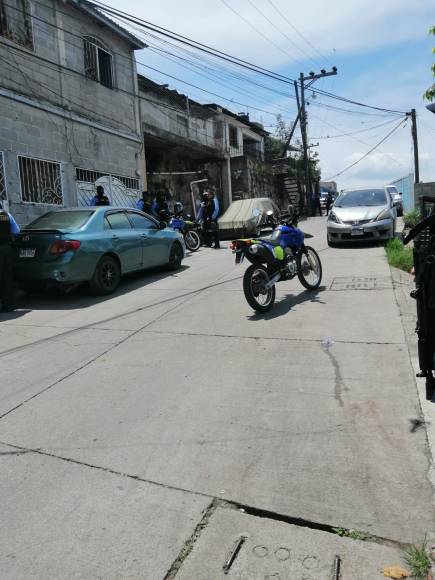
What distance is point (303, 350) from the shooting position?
5.38 metres

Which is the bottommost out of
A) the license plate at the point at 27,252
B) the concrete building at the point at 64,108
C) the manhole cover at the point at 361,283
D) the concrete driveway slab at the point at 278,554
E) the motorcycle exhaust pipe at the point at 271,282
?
the concrete driveway slab at the point at 278,554

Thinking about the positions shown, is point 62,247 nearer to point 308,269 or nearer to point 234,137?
point 308,269

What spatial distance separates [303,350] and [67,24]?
12232 millimetres

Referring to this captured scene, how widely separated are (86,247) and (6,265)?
1233mm

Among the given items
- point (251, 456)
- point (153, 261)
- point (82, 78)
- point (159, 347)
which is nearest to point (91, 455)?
point (251, 456)

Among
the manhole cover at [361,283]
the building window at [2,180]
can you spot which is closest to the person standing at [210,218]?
the building window at [2,180]

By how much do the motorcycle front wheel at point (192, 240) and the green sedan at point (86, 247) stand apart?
14.1 ft

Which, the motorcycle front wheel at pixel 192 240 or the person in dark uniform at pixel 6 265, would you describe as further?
the motorcycle front wheel at pixel 192 240

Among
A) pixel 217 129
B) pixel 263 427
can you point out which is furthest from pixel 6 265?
pixel 217 129

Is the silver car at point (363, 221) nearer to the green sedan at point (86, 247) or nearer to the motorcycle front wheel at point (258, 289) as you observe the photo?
the green sedan at point (86, 247)

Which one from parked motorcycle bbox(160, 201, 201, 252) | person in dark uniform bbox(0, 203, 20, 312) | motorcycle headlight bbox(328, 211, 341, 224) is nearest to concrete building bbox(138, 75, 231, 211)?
parked motorcycle bbox(160, 201, 201, 252)

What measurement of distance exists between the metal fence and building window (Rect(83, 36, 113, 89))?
9.12 ft

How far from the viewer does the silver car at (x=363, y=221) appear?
1288 centimetres

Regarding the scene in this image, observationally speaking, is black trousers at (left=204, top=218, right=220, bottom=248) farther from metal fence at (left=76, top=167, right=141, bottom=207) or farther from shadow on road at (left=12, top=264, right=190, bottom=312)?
shadow on road at (left=12, top=264, right=190, bottom=312)
